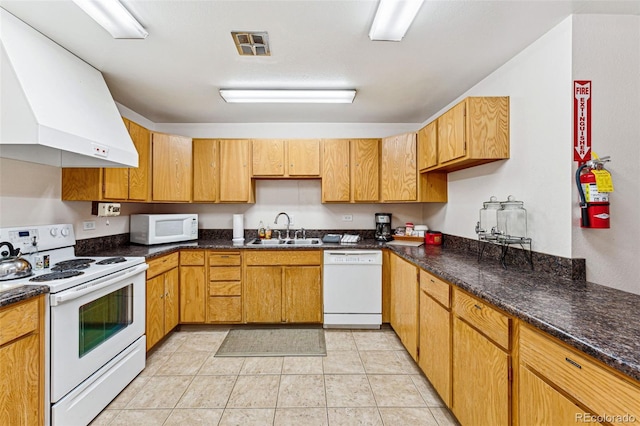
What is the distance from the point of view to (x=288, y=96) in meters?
2.63

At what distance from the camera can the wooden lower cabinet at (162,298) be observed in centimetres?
246

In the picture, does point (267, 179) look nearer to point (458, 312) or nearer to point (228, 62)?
point (228, 62)

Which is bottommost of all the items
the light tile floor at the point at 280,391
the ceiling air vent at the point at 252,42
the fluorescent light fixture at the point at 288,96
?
the light tile floor at the point at 280,391

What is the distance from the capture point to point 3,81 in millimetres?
1539

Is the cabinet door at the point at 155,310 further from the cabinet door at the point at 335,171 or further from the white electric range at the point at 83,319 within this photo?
the cabinet door at the point at 335,171

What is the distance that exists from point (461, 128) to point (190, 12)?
6.72 feet

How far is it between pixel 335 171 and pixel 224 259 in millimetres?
1660

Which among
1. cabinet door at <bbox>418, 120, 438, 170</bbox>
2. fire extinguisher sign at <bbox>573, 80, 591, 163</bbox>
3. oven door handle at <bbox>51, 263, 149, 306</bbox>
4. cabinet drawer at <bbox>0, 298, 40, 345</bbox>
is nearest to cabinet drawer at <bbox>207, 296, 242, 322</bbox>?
oven door handle at <bbox>51, 263, 149, 306</bbox>

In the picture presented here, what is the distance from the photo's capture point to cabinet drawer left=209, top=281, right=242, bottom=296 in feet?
9.76

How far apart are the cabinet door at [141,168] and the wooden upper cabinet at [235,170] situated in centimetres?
75

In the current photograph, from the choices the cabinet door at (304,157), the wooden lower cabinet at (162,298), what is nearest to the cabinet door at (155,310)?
the wooden lower cabinet at (162,298)

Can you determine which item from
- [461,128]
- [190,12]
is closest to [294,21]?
[190,12]

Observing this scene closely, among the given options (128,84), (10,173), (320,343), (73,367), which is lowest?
(320,343)

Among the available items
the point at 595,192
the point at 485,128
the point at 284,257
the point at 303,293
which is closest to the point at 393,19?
the point at 485,128
